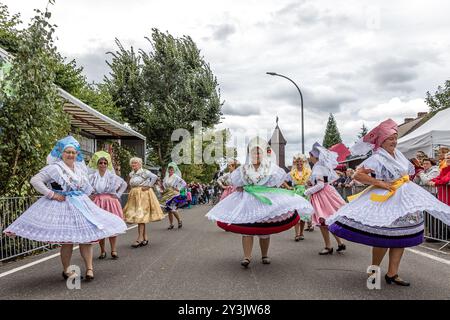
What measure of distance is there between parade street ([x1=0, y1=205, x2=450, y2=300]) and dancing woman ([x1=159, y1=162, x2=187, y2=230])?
4.38 meters

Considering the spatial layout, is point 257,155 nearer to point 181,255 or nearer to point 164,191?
point 181,255

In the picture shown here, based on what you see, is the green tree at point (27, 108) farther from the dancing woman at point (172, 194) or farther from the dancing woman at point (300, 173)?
the dancing woman at point (300, 173)

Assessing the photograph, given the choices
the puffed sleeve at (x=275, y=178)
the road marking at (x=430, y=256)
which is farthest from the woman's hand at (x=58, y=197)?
the road marking at (x=430, y=256)

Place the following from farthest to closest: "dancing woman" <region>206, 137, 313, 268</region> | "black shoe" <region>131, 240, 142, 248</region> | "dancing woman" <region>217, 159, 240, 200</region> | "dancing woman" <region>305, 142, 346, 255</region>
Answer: "dancing woman" <region>217, 159, 240, 200</region> < "black shoe" <region>131, 240, 142, 248</region> < "dancing woman" <region>305, 142, 346, 255</region> < "dancing woman" <region>206, 137, 313, 268</region>

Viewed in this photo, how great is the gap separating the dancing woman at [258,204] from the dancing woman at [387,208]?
3.75ft

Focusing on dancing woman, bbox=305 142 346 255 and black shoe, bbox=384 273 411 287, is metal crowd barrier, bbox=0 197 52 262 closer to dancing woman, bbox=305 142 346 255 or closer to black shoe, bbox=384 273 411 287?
dancing woman, bbox=305 142 346 255

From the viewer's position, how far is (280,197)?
697 centimetres

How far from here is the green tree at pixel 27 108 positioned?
8.69m

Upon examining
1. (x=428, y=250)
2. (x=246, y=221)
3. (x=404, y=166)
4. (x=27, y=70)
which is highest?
(x=27, y=70)

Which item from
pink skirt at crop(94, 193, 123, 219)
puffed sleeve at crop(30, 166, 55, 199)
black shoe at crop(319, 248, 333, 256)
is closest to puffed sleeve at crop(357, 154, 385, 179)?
black shoe at crop(319, 248, 333, 256)

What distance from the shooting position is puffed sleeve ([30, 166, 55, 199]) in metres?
6.02

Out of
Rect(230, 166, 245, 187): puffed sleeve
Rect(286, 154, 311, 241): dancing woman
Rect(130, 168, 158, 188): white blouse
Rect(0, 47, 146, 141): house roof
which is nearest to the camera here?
Rect(230, 166, 245, 187): puffed sleeve
